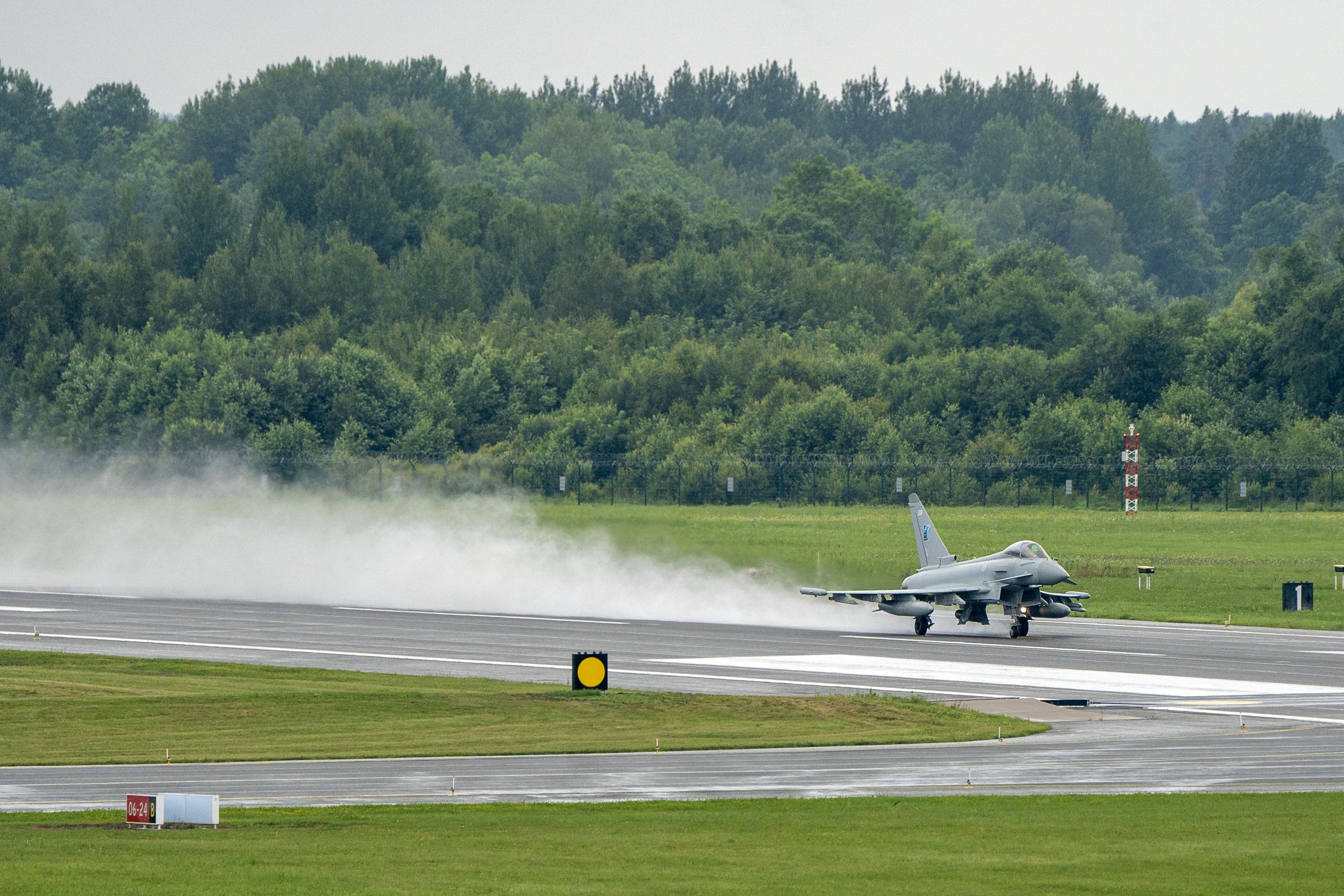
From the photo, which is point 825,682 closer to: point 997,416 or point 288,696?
point 288,696

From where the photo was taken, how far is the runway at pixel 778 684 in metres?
26.9

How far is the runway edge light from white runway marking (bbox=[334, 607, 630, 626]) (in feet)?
58.1

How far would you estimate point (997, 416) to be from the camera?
387ft

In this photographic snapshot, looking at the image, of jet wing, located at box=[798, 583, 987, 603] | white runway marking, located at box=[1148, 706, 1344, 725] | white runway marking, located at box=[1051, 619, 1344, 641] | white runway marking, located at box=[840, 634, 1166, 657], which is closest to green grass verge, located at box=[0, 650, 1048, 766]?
white runway marking, located at box=[1148, 706, 1344, 725]

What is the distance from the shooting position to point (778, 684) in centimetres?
4056

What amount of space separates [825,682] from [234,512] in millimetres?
50075

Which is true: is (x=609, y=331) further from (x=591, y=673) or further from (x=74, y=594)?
(x=591, y=673)

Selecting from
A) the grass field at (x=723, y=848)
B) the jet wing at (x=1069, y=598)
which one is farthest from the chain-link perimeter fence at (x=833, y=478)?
the grass field at (x=723, y=848)

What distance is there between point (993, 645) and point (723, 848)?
2919 centimetres

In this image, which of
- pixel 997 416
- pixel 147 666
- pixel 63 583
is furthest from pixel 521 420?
pixel 147 666

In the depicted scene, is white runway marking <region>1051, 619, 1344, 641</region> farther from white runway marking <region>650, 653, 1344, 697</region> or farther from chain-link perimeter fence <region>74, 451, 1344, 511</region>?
chain-link perimeter fence <region>74, 451, 1344, 511</region>

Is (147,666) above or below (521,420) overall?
below

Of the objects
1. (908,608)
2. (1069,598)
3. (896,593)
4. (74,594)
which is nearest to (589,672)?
(896,593)

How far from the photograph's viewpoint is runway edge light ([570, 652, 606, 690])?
123 feet
